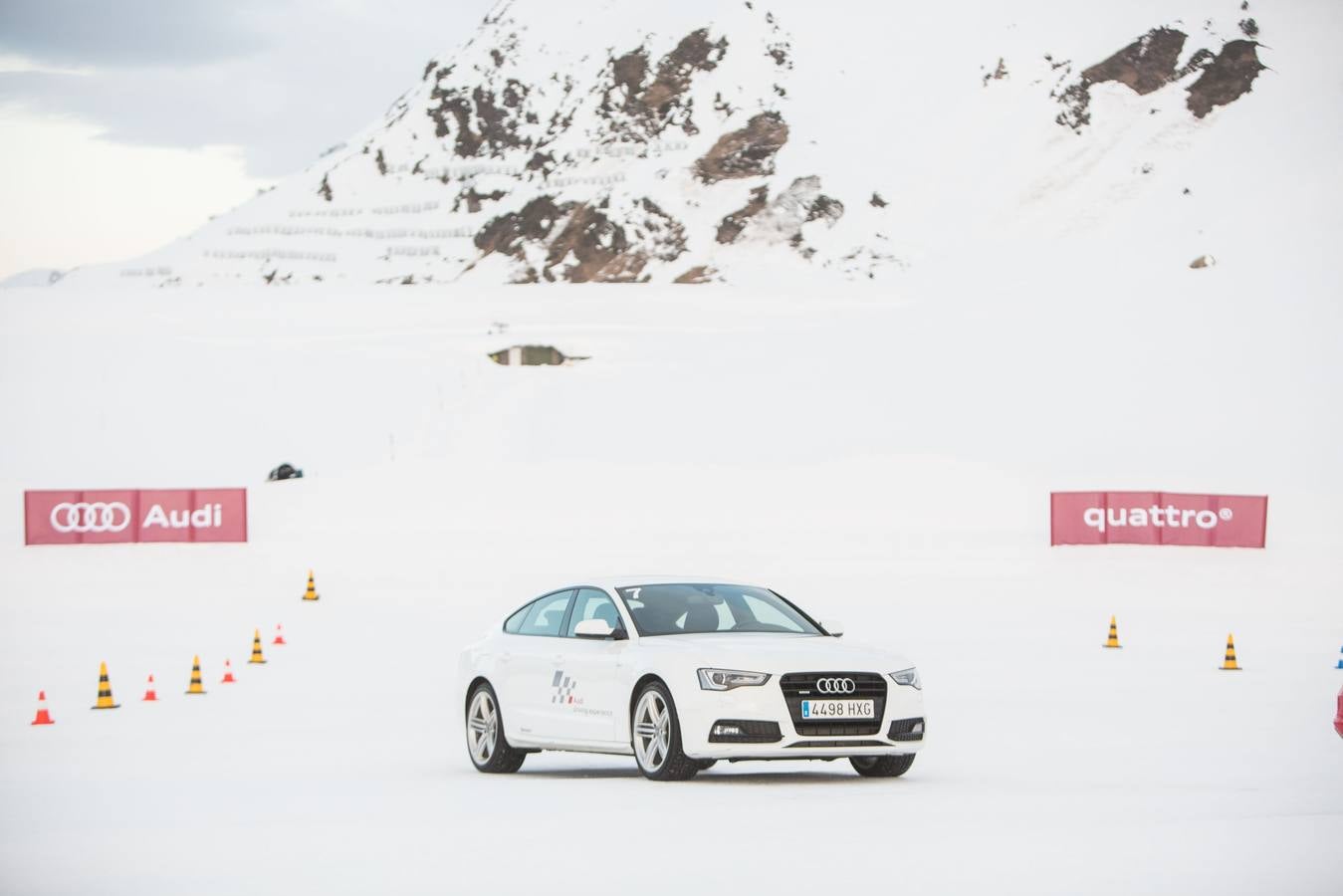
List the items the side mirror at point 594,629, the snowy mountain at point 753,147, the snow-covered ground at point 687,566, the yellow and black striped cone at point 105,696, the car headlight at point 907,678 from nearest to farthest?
1. the snow-covered ground at point 687,566
2. the car headlight at point 907,678
3. the side mirror at point 594,629
4. the yellow and black striped cone at point 105,696
5. the snowy mountain at point 753,147

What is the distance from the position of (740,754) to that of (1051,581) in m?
24.1

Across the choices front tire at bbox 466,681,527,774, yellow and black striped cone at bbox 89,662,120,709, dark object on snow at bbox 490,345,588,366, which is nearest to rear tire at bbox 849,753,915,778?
front tire at bbox 466,681,527,774

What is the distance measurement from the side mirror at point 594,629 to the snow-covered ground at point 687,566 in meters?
0.92

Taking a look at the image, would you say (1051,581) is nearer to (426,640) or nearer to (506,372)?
(426,640)

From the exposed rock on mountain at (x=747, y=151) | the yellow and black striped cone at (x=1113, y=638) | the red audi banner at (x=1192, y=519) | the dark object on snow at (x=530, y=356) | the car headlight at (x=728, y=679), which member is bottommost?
the yellow and black striped cone at (x=1113, y=638)

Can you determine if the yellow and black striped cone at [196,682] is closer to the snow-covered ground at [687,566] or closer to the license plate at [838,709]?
the snow-covered ground at [687,566]

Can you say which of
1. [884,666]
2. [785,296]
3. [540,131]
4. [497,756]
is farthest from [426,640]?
[540,131]

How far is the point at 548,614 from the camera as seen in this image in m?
14.5

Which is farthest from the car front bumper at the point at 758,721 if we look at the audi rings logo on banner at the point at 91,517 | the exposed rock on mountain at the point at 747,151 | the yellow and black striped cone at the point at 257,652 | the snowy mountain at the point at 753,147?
the exposed rock on mountain at the point at 747,151

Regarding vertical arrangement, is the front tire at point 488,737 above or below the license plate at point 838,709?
below

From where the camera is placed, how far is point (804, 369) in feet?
236

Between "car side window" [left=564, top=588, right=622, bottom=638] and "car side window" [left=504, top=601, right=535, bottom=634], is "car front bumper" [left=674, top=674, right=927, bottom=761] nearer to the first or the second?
"car side window" [left=564, top=588, right=622, bottom=638]

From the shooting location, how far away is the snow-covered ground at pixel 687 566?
1021 centimetres

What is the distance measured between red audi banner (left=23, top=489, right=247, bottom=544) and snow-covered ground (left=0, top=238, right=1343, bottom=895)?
0.47 m
